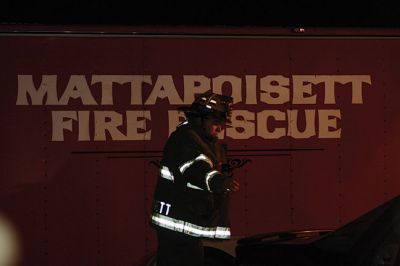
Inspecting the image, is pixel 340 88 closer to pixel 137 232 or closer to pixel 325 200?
pixel 325 200

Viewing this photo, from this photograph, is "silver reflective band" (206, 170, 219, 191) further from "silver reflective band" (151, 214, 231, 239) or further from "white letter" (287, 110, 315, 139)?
"white letter" (287, 110, 315, 139)

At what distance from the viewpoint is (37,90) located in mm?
5551

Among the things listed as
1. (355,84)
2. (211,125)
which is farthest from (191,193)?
(355,84)

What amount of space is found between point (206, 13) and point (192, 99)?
0.77m

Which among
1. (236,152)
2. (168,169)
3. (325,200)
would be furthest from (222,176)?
(325,200)

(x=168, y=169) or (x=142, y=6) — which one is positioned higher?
(x=142, y=6)

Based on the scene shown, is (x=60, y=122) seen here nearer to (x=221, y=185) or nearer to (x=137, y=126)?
(x=137, y=126)

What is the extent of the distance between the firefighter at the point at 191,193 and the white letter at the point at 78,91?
1.68 metres

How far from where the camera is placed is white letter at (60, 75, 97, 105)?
5.56m

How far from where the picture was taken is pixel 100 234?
18.3ft

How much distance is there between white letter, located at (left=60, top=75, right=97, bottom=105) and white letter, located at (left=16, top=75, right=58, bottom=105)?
0.09 meters

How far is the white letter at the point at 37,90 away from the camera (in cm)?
554

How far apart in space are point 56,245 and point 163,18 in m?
2.13

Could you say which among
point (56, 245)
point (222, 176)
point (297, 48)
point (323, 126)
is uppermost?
point (297, 48)
